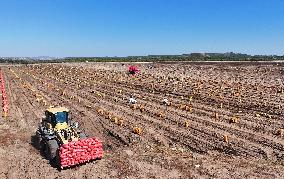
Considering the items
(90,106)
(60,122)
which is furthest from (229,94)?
(60,122)

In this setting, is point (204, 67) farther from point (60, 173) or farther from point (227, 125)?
point (60, 173)

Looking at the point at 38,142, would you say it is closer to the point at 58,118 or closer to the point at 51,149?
the point at 58,118

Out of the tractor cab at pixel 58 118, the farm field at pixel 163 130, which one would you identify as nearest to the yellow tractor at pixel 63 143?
the tractor cab at pixel 58 118

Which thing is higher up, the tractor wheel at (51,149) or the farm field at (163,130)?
the tractor wheel at (51,149)

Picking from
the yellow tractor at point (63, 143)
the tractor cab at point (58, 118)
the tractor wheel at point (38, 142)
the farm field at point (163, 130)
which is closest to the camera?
the yellow tractor at point (63, 143)

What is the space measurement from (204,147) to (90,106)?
14147 mm

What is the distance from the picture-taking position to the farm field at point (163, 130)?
56.0ft

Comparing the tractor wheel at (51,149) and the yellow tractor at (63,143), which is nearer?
the yellow tractor at (63,143)

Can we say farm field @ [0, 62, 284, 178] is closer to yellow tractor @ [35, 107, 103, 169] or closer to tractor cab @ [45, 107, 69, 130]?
yellow tractor @ [35, 107, 103, 169]

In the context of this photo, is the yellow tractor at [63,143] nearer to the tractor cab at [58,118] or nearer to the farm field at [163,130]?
the tractor cab at [58,118]

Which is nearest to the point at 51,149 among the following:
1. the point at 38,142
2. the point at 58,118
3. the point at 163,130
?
the point at 58,118

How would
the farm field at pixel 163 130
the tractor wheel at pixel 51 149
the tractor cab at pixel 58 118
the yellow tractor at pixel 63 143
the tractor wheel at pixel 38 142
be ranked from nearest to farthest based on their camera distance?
the yellow tractor at pixel 63 143 → the farm field at pixel 163 130 → the tractor wheel at pixel 51 149 → the tractor cab at pixel 58 118 → the tractor wheel at pixel 38 142

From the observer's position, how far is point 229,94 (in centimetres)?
3806

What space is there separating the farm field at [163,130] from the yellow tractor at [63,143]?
40cm
